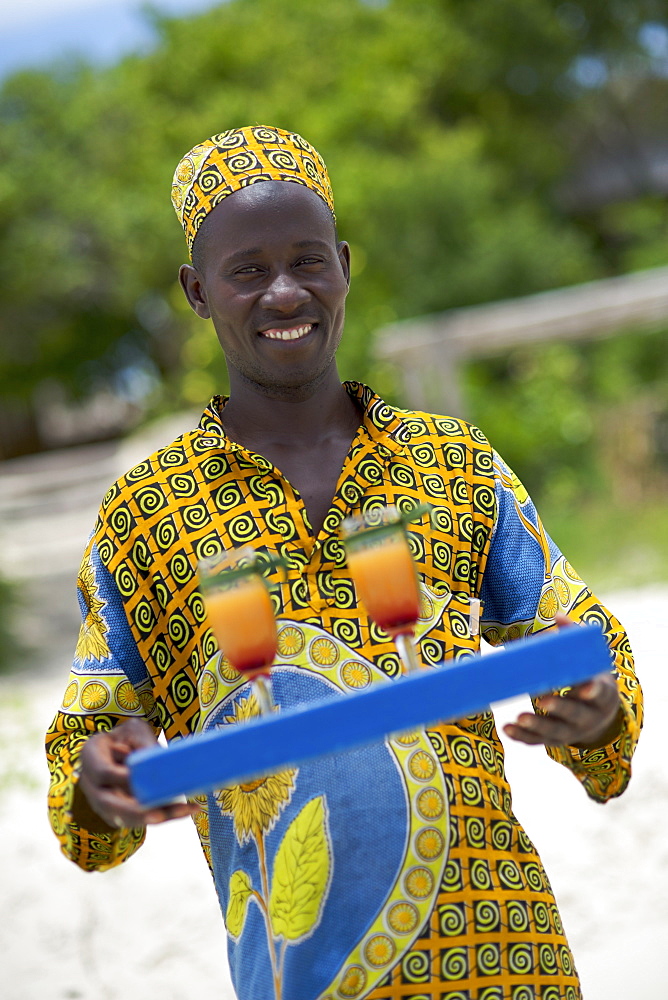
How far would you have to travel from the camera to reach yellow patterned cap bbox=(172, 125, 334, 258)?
5.07 feet

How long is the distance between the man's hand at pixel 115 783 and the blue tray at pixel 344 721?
0.12m

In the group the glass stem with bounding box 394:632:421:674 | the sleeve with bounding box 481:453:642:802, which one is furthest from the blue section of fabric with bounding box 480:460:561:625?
the glass stem with bounding box 394:632:421:674

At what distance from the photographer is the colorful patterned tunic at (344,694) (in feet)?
4.61

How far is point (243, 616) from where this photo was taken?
130cm

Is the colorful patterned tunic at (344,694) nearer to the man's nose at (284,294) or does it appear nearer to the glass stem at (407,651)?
the glass stem at (407,651)

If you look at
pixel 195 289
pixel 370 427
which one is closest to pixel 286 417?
pixel 370 427

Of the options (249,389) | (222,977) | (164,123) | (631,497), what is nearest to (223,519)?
(249,389)

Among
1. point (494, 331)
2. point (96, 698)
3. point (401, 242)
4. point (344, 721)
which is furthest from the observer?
point (401, 242)

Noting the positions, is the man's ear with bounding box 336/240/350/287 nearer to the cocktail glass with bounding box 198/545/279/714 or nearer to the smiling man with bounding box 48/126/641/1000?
the smiling man with bounding box 48/126/641/1000

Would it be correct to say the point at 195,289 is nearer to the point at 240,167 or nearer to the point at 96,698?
the point at 240,167

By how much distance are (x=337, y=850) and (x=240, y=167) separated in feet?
2.99

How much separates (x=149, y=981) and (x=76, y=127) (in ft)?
43.5

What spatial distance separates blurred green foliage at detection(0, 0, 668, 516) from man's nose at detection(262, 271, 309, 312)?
8.38m

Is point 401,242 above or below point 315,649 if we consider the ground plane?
above
